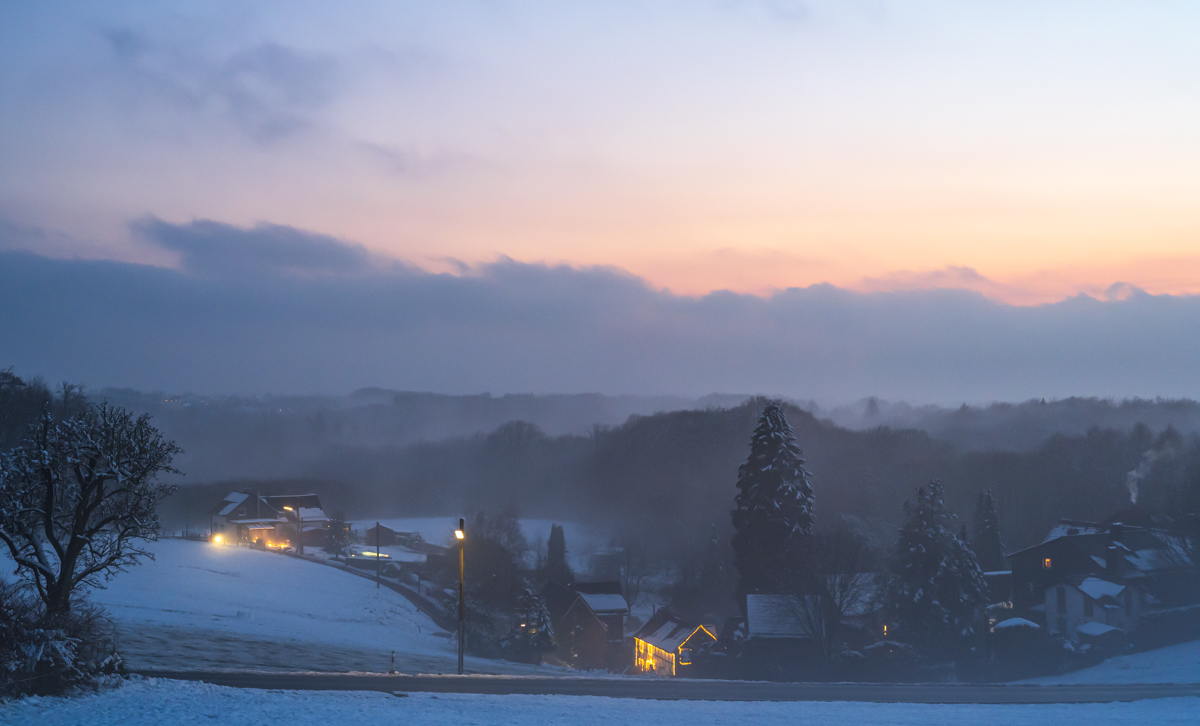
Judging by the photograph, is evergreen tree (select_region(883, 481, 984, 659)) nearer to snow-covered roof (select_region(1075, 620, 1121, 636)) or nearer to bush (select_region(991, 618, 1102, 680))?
bush (select_region(991, 618, 1102, 680))

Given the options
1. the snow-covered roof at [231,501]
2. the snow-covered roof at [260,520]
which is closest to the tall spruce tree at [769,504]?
the snow-covered roof at [260,520]

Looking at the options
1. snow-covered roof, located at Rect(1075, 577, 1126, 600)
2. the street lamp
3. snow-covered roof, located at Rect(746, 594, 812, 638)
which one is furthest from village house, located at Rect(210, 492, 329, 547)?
snow-covered roof, located at Rect(1075, 577, 1126, 600)

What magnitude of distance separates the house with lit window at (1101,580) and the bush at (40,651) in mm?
42019

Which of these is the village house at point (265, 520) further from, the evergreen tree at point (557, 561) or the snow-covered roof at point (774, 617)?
the snow-covered roof at point (774, 617)

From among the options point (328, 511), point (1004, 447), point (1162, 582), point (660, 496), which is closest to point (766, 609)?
point (1162, 582)

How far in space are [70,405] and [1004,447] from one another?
367 feet

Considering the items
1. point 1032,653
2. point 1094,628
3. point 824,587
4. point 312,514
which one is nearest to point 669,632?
point 824,587

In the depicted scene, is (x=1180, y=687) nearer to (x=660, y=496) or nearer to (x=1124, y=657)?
(x=1124, y=657)

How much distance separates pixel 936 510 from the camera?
123ft

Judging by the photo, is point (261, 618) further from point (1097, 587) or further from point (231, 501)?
point (231, 501)

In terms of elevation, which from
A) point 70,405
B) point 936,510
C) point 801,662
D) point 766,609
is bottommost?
point 801,662

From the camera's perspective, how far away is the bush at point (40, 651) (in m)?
14.6

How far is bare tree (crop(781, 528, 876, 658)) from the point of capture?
35.5 meters

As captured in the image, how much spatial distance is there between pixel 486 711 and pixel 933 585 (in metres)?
26.7
